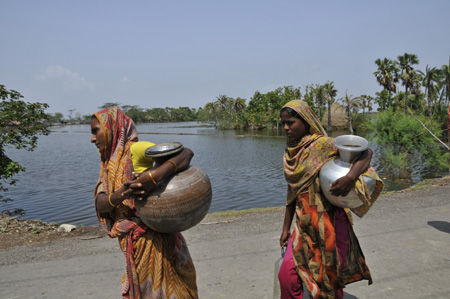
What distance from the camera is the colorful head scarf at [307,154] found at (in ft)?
7.20

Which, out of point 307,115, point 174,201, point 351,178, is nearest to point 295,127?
point 307,115

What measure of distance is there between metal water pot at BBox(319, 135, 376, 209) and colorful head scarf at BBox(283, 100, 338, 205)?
11cm

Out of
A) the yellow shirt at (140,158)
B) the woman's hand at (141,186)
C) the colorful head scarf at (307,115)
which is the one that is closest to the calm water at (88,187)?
the yellow shirt at (140,158)

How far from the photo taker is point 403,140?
598 inches

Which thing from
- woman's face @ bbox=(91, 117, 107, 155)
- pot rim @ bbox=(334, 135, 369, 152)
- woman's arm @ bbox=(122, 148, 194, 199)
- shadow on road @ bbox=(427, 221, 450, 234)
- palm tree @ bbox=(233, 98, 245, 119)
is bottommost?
shadow on road @ bbox=(427, 221, 450, 234)

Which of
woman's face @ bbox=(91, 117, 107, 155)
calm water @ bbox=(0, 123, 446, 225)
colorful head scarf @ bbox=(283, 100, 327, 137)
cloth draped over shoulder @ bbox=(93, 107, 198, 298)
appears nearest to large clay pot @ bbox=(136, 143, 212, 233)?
cloth draped over shoulder @ bbox=(93, 107, 198, 298)

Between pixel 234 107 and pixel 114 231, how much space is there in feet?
228

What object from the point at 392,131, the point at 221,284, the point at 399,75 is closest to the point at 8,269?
the point at 221,284

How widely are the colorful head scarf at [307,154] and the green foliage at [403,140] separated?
47.2 ft

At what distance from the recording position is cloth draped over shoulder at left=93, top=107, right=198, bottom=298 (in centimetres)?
211

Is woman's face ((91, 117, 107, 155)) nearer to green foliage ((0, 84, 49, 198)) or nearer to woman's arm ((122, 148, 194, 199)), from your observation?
woman's arm ((122, 148, 194, 199))

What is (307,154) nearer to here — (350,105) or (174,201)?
(174,201)

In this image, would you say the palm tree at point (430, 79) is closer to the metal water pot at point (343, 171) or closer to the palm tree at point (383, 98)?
the palm tree at point (383, 98)

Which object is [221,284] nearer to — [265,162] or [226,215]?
[226,215]
